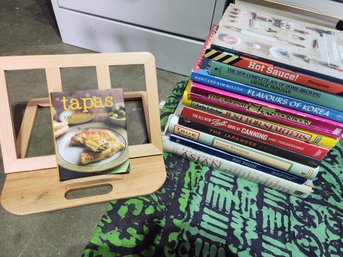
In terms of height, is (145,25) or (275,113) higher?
(145,25)

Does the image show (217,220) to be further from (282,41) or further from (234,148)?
(282,41)

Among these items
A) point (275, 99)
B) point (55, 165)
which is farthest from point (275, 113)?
point (55, 165)

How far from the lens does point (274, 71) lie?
55 cm

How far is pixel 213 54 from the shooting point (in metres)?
0.57

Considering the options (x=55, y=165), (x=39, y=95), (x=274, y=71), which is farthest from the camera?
(x=39, y=95)

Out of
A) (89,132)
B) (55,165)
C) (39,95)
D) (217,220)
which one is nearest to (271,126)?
(217,220)

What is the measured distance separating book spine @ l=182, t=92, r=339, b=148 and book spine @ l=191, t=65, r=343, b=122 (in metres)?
0.06

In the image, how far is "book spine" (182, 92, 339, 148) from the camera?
63cm

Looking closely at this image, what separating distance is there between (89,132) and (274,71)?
0.45 metres

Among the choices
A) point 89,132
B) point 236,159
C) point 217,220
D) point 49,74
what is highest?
point 49,74

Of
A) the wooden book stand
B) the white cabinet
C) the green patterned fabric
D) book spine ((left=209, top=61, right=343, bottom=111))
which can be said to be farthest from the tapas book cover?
the white cabinet

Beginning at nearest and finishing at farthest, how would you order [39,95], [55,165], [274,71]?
[274,71] → [55,165] → [39,95]

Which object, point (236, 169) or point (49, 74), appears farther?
point (236, 169)

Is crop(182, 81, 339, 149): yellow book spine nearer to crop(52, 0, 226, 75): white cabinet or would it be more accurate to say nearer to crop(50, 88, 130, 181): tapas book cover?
crop(50, 88, 130, 181): tapas book cover
